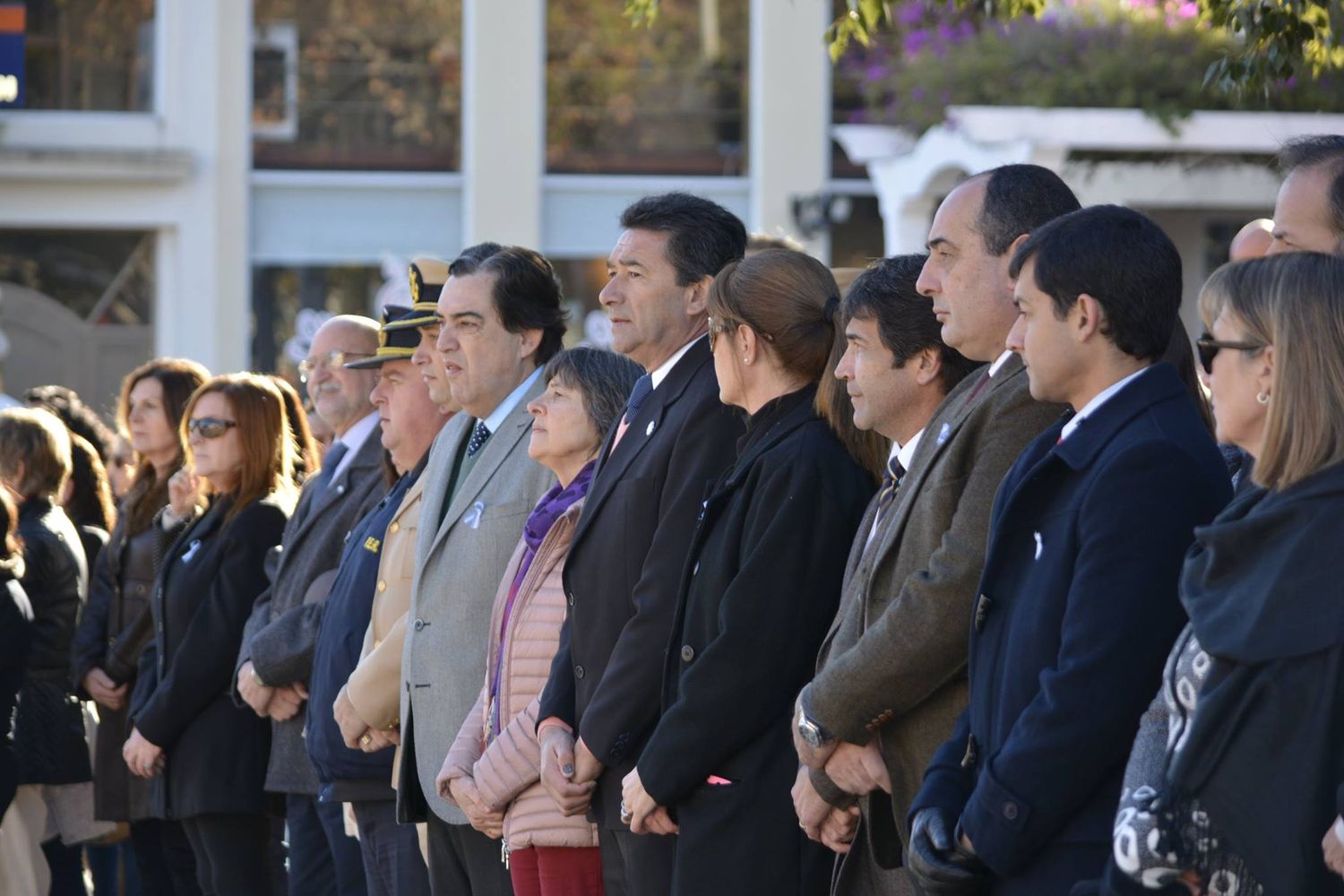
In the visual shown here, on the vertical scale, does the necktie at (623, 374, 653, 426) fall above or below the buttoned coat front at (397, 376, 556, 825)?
above

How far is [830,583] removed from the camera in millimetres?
4379

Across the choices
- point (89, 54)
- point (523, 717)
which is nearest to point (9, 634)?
point (523, 717)

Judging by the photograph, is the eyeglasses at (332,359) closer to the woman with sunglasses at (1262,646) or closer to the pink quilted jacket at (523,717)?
the pink quilted jacket at (523,717)

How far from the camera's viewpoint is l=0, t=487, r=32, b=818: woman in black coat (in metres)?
7.05

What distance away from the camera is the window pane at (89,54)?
18656 millimetres

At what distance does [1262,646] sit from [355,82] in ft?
56.8

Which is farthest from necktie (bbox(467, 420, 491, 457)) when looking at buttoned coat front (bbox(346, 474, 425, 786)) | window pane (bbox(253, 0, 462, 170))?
window pane (bbox(253, 0, 462, 170))

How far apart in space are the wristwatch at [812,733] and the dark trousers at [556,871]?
1174mm

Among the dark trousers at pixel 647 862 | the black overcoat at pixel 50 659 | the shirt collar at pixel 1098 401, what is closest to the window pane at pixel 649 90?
the black overcoat at pixel 50 659

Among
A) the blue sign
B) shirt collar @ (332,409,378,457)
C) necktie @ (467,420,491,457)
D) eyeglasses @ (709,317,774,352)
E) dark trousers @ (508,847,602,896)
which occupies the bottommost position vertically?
dark trousers @ (508,847,602,896)

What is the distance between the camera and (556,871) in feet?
16.2

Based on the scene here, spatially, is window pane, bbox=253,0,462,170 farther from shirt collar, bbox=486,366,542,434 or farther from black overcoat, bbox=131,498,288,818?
shirt collar, bbox=486,366,542,434

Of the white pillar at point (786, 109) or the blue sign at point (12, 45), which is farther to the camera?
the white pillar at point (786, 109)

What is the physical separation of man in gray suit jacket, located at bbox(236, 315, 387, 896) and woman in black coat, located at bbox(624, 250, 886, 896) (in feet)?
7.38
